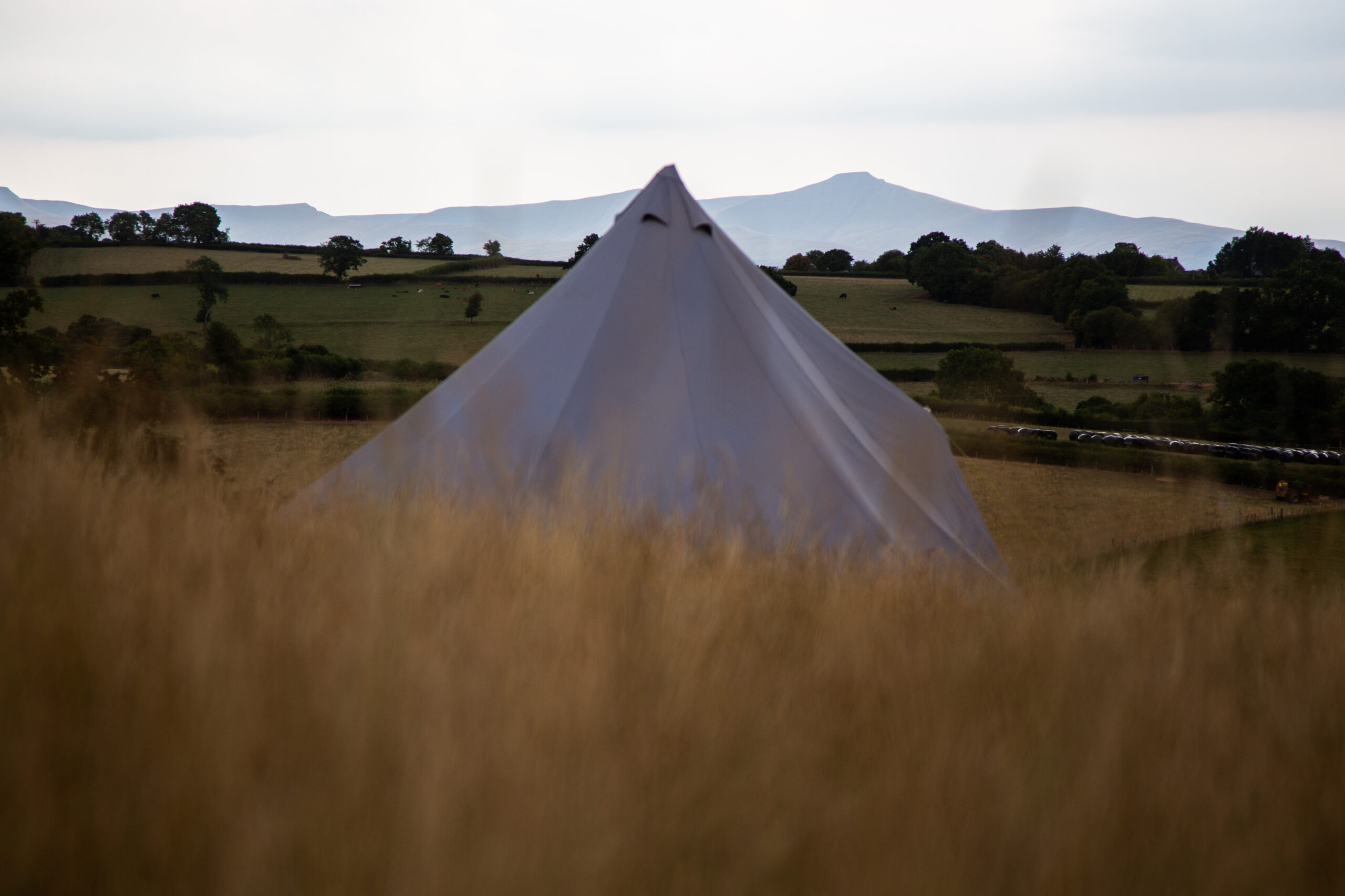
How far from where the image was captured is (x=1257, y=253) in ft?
196

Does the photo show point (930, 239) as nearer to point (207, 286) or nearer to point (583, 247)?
point (583, 247)

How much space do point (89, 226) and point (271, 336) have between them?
28281 millimetres

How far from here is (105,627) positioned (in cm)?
133

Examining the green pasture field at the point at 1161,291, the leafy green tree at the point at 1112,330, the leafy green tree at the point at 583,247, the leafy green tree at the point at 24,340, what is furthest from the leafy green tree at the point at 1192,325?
the leafy green tree at the point at 24,340

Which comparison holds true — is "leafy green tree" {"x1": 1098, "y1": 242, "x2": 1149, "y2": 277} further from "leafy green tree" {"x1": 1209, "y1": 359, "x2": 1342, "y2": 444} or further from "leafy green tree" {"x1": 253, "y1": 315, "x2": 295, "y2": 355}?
"leafy green tree" {"x1": 253, "y1": 315, "x2": 295, "y2": 355}

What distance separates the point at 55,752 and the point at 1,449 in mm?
1737

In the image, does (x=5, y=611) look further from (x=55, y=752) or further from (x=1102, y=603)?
(x=1102, y=603)

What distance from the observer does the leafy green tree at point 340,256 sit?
48.5m

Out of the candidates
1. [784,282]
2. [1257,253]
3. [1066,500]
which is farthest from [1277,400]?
[1257,253]

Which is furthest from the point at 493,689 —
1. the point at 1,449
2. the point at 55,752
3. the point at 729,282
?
the point at 729,282

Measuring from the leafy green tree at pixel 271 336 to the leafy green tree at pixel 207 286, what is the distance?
5891 mm

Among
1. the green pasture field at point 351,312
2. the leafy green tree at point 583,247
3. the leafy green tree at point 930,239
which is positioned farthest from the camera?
the leafy green tree at point 930,239

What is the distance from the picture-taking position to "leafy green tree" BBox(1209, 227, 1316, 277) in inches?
2263

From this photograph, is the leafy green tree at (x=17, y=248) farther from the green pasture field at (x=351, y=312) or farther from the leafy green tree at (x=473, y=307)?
the leafy green tree at (x=473, y=307)
